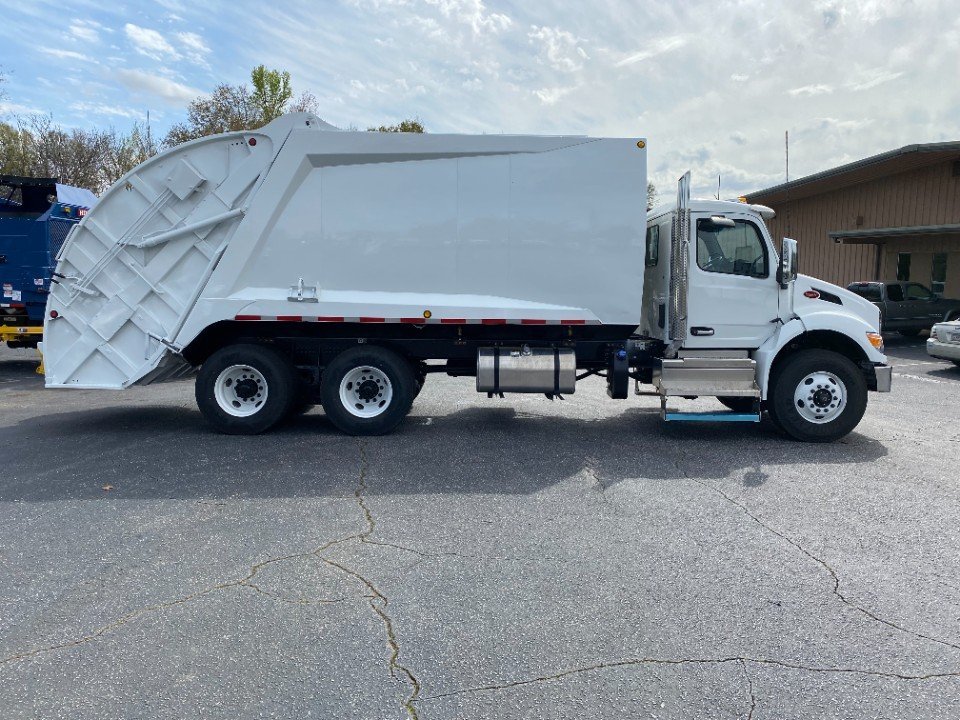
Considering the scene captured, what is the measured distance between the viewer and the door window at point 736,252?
8438 millimetres

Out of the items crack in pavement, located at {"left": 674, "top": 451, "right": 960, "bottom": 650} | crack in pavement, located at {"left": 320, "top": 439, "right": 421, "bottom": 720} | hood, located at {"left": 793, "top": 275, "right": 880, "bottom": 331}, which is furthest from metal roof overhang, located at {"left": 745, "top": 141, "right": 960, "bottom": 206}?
crack in pavement, located at {"left": 320, "top": 439, "right": 421, "bottom": 720}

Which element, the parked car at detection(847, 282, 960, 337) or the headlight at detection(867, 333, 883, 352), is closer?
the headlight at detection(867, 333, 883, 352)

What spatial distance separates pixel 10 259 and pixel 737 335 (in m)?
12.5

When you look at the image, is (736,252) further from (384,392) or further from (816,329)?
(384,392)

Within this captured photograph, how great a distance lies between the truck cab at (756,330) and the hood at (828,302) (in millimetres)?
12

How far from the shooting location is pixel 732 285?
8469 millimetres

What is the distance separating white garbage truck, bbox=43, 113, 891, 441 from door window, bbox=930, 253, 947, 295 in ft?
56.0

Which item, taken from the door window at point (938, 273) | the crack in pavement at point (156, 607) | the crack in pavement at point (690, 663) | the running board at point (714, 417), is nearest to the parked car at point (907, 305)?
the door window at point (938, 273)

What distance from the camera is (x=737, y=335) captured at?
28.0ft

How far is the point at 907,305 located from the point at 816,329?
14.4 m

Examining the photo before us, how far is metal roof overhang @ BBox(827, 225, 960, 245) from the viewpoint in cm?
2041

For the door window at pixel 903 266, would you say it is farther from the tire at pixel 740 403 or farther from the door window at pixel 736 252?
the door window at pixel 736 252

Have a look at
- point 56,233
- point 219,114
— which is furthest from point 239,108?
point 56,233

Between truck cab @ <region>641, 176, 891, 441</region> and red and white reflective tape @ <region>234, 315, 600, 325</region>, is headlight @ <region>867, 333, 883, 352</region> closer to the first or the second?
truck cab @ <region>641, 176, 891, 441</region>
